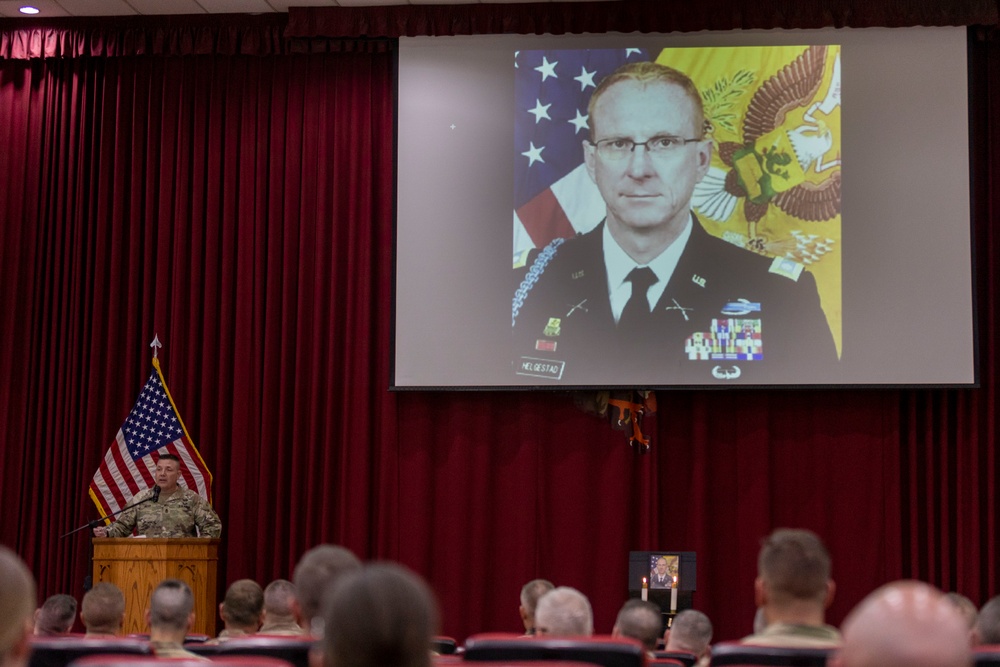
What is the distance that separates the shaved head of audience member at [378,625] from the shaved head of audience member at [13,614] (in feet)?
2.22

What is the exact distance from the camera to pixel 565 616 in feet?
14.0

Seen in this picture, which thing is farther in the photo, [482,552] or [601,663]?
[482,552]

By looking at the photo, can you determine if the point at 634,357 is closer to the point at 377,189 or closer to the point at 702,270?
the point at 702,270

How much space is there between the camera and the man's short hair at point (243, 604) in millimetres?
5004

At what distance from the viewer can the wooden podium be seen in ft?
24.9

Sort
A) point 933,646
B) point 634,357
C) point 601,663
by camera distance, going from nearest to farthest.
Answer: point 933,646
point 601,663
point 634,357

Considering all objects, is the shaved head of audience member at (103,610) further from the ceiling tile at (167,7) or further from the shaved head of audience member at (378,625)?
the ceiling tile at (167,7)

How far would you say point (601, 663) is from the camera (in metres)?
3.20

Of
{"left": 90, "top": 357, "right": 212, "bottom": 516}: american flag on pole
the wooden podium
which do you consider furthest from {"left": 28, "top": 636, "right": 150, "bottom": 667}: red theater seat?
{"left": 90, "top": 357, "right": 212, "bottom": 516}: american flag on pole

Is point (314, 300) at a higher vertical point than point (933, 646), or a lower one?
higher

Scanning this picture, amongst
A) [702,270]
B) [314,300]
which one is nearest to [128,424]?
[314,300]

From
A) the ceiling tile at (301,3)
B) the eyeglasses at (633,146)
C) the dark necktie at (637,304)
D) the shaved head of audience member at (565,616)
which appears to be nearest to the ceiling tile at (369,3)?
the ceiling tile at (301,3)

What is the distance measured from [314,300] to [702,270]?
276 cm

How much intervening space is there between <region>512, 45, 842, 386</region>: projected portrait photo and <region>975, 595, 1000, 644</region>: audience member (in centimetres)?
420
